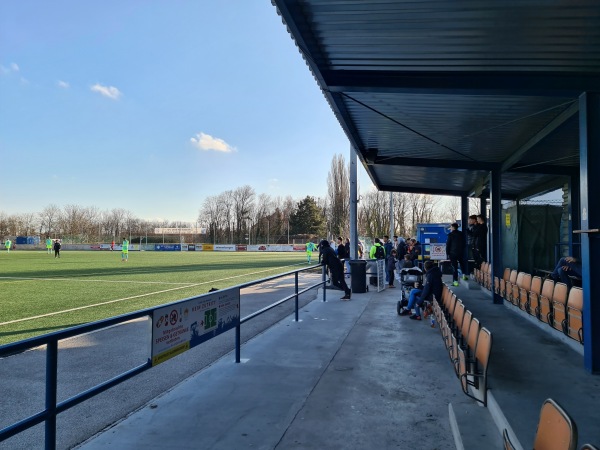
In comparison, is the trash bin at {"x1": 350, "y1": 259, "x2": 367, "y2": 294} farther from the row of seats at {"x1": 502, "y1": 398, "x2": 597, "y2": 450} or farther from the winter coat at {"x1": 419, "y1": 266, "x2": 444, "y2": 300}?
the row of seats at {"x1": 502, "y1": 398, "x2": 597, "y2": 450}

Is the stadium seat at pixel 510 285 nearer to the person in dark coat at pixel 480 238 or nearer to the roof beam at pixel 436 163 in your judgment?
the roof beam at pixel 436 163

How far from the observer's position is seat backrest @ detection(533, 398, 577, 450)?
1.78 metres

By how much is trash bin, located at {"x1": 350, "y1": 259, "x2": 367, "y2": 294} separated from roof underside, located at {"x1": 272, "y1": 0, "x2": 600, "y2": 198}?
18.9ft

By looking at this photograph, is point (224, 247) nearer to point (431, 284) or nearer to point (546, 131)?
point (431, 284)

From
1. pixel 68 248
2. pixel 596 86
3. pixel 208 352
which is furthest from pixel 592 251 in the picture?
pixel 68 248

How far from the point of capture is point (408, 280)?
10031mm

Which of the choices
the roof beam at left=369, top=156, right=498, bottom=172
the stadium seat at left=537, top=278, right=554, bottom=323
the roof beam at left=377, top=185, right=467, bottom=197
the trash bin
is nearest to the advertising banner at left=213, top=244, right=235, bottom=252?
the roof beam at left=377, top=185, right=467, bottom=197

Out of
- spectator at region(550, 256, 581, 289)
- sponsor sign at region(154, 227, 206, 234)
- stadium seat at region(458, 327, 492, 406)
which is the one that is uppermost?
sponsor sign at region(154, 227, 206, 234)

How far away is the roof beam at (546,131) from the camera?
5908 millimetres

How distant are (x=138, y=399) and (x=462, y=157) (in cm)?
890

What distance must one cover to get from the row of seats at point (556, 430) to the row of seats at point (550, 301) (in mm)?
4053

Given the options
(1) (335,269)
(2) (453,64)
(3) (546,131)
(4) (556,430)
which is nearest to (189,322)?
(4) (556,430)

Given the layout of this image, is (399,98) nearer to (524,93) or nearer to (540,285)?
(524,93)

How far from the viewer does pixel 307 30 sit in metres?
4.44
